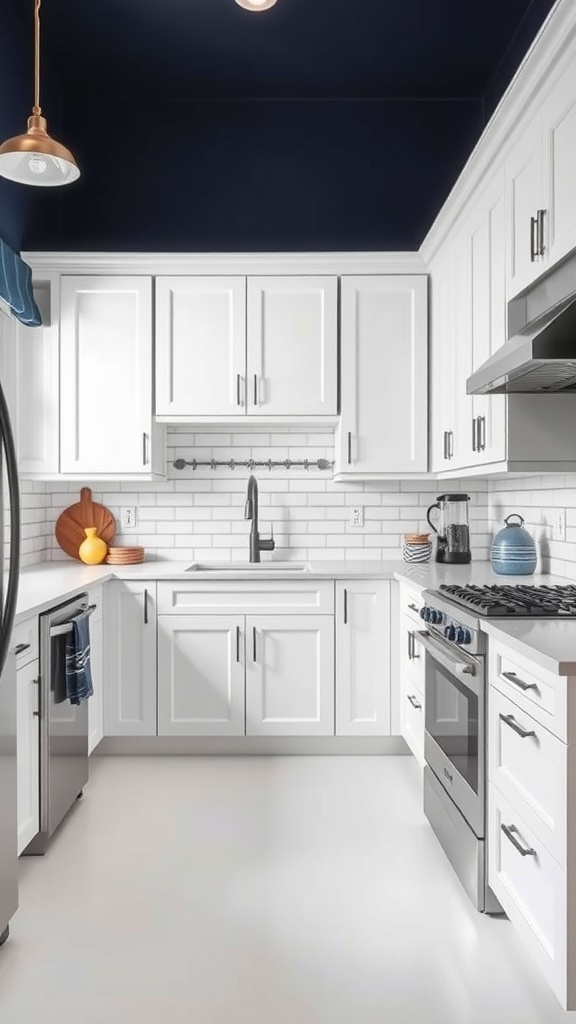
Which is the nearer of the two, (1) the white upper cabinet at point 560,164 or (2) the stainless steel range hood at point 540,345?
(2) the stainless steel range hood at point 540,345

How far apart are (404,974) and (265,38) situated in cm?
397

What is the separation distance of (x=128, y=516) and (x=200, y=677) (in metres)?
1.07

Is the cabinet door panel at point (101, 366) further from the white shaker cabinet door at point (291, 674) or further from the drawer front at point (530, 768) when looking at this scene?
the drawer front at point (530, 768)

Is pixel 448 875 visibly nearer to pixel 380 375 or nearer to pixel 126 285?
pixel 380 375

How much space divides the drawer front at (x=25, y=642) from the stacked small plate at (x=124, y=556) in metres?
1.47

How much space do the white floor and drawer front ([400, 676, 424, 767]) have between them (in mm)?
221

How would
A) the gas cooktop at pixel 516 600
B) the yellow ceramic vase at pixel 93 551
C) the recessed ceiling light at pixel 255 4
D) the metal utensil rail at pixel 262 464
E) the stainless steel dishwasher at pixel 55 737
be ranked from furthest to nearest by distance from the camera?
the metal utensil rail at pixel 262 464 < the yellow ceramic vase at pixel 93 551 < the recessed ceiling light at pixel 255 4 < the stainless steel dishwasher at pixel 55 737 < the gas cooktop at pixel 516 600

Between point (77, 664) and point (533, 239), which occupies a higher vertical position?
point (533, 239)

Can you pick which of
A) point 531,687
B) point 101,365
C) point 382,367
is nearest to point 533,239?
point 531,687

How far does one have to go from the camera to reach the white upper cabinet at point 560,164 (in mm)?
2146

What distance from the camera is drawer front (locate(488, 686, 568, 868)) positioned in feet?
5.61

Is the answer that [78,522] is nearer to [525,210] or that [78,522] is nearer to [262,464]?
[262,464]

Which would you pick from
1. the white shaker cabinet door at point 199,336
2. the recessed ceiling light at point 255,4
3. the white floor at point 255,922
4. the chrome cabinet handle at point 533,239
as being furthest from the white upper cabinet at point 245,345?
the white floor at point 255,922

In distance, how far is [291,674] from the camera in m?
3.76
